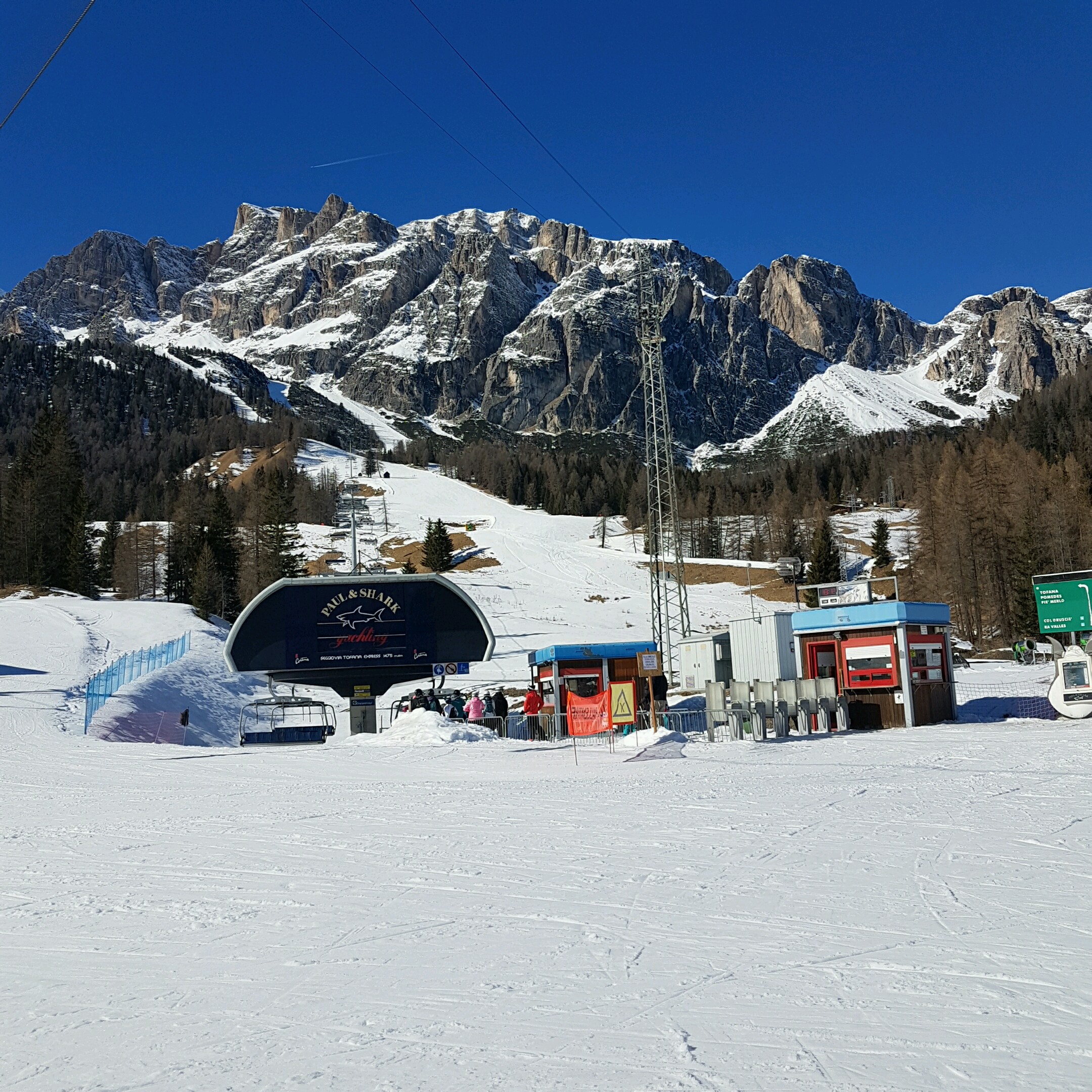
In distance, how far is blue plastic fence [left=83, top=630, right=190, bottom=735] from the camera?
84.1ft

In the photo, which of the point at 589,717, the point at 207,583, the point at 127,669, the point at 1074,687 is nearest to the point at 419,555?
the point at 207,583

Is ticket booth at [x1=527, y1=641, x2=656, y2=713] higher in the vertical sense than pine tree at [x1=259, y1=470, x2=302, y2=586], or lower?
lower

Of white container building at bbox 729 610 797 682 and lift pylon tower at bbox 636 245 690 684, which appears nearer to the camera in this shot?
white container building at bbox 729 610 797 682

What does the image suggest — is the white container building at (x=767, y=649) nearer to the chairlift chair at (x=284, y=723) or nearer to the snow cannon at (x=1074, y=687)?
the snow cannon at (x=1074, y=687)

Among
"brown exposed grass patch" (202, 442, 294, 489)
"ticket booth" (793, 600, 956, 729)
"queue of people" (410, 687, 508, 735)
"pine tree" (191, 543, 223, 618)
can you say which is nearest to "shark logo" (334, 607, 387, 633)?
"queue of people" (410, 687, 508, 735)

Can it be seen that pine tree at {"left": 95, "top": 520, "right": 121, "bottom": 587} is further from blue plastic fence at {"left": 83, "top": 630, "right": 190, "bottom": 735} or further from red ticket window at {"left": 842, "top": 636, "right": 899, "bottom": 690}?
red ticket window at {"left": 842, "top": 636, "right": 899, "bottom": 690}

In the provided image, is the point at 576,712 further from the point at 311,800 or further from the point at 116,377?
the point at 116,377

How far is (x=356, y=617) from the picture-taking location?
2973 cm

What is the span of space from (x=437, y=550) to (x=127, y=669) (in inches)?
2078

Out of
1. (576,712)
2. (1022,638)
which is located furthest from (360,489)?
(576,712)

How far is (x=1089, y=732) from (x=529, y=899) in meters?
18.2

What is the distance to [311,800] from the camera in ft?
40.2

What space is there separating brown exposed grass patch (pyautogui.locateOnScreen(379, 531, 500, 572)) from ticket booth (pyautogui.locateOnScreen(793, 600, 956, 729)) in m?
58.1

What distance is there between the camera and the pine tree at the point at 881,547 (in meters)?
86.3
